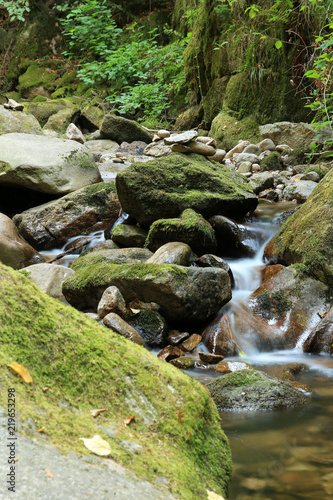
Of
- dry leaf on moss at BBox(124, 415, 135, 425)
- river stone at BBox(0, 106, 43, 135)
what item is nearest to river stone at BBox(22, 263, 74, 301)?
dry leaf on moss at BBox(124, 415, 135, 425)

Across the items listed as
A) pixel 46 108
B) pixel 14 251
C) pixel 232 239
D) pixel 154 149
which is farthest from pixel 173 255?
pixel 46 108

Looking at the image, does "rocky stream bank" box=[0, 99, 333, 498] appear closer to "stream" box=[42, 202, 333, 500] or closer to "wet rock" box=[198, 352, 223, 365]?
"wet rock" box=[198, 352, 223, 365]

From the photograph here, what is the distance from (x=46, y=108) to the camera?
52.2ft

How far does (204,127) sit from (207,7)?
325 cm

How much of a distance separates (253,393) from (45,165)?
623 cm

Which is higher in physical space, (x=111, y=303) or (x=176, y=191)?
(x=176, y=191)

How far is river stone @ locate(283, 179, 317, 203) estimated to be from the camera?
7.93 meters

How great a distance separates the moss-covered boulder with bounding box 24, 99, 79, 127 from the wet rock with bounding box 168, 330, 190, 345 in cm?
1287

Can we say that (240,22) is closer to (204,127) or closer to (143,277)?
(204,127)

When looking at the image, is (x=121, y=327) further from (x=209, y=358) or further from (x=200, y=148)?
(x=200, y=148)

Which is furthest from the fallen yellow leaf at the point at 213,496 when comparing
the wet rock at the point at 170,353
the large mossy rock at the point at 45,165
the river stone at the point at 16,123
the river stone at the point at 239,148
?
the river stone at the point at 16,123

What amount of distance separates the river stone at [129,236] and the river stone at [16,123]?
5.91m

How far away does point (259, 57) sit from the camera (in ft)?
35.6

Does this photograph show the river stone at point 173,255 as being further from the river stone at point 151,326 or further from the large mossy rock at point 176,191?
the large mossy rock at point 176,191
